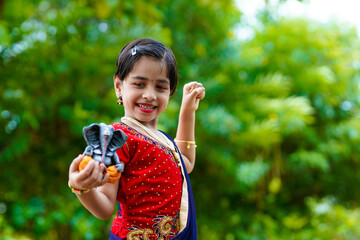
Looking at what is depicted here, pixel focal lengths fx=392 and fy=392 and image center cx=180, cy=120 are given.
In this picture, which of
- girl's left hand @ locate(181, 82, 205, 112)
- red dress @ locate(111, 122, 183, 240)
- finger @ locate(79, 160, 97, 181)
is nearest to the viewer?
finger @ locate(79, 160, 97, 181)

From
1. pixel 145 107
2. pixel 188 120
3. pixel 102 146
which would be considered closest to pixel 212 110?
pixel 188 120

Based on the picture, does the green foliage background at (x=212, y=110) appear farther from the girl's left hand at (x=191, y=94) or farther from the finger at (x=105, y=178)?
the finger at (x=105, y=178)

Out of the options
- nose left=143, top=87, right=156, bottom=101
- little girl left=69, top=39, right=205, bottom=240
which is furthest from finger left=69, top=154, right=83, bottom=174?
nose left=143, top=87, right=156, bottom=101

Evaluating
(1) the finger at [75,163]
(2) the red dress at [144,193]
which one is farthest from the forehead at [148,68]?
(1) the finger at [75,163]

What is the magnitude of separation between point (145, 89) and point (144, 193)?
0.71 feet

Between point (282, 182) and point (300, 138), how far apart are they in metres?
0.50

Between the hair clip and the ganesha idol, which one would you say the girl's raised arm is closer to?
the hair clip

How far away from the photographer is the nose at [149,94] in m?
0.82

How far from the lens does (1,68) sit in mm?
2613

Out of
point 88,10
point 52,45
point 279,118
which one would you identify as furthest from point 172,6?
point 279,118

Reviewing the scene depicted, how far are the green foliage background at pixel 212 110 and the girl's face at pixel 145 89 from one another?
1306 mm

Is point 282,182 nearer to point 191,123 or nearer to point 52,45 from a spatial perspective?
point 52,45

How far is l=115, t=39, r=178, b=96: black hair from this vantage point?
83cm

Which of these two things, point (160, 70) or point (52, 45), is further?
point (52, 45)
